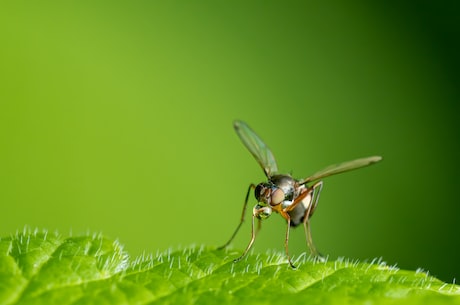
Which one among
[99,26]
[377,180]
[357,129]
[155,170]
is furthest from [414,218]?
[99,26]

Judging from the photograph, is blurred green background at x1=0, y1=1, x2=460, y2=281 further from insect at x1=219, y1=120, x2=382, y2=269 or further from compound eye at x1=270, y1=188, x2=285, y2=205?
compound eye at x1=270, y1=188, x2=285, y2=205

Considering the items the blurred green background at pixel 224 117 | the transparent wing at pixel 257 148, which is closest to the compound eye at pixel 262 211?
the transparent wing at pixel 257 148

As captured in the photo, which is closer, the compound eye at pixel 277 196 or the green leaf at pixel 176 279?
the green leaf at pixel 176 279

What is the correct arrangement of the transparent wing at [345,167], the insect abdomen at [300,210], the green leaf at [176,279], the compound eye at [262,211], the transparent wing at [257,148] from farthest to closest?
the transparent wing at [257,148] → the insect abdomen at [300,210] → the transparent wing at [345,167] → the compound eye at [262,211] → the green leaf at [176,279]

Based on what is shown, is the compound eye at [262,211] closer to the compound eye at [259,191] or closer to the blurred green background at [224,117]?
the compound eye at [259,191]

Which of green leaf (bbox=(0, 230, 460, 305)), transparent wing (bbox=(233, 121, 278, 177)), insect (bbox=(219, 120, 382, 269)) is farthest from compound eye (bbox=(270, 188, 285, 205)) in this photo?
green leaf (bbox=(0, 230, 460, 305))

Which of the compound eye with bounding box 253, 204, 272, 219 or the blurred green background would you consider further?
the blurred green background

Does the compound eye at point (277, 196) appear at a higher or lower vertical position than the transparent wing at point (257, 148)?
lower
